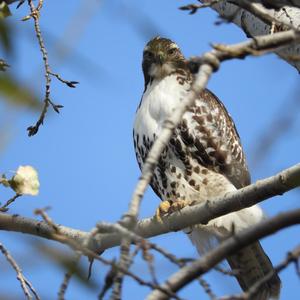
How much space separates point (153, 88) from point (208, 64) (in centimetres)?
371

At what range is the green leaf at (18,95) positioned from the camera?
1422 millimetres

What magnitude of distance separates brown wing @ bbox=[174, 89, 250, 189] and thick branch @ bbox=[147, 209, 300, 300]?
3.68m

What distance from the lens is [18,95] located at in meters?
1.44

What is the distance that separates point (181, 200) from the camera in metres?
5.37

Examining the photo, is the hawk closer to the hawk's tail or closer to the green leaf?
the hawk's tail

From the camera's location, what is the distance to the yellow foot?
4.88 m

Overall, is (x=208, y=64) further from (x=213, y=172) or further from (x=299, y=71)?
(x=213, y=172)

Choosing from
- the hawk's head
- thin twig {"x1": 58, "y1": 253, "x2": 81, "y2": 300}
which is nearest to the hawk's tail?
the hawk's head

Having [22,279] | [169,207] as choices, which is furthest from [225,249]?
[169,207]

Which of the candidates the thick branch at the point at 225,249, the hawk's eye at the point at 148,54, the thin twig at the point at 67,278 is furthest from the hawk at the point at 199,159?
the thick branch at the point at 225,249

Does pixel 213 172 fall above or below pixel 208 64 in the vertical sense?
above

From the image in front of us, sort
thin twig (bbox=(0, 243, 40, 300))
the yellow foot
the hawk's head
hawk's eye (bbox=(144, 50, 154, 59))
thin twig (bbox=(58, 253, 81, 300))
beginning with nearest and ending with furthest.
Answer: thin twig (bbox=(58, 253, 81, 300)) → thin twig (bbox=(0, 243, 40, 300)) → the yellow foot → the hawk's head → hawk's eye (bbox=(144, 50, 154, 59))

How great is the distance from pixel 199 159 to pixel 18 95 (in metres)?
4.12

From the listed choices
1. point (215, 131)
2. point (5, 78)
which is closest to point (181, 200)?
point (215, 131)
